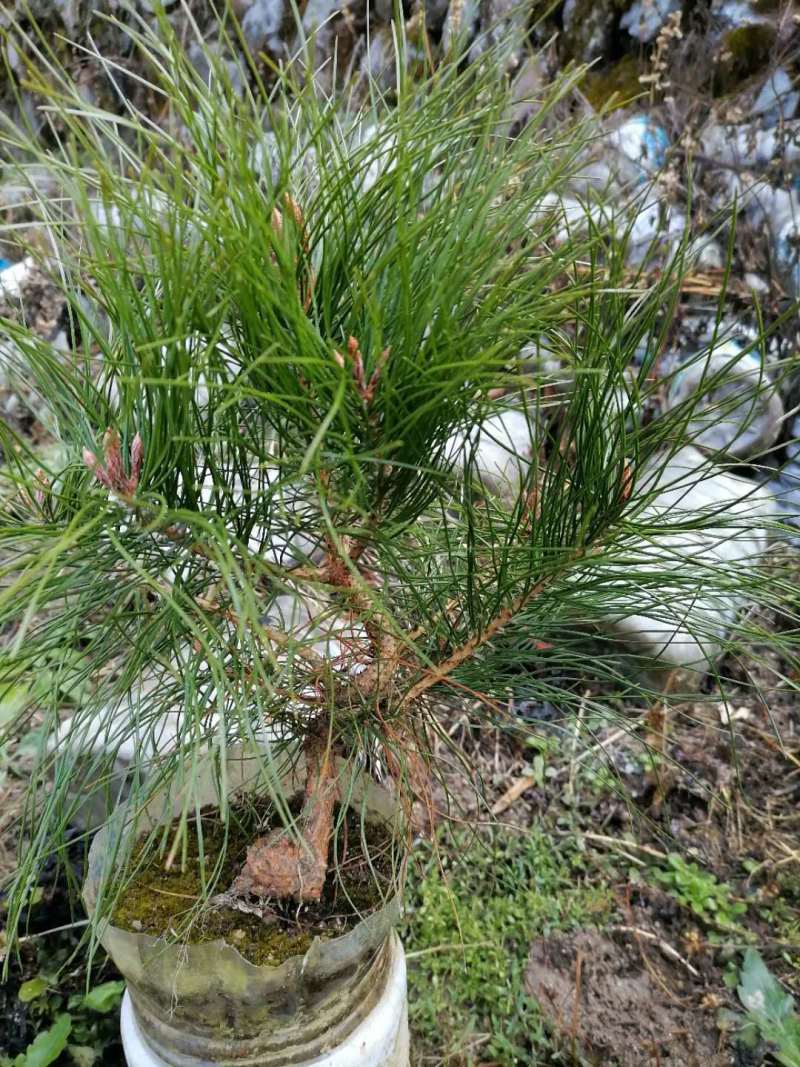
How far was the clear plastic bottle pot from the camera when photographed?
1.81ft

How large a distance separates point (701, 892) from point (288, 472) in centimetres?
95

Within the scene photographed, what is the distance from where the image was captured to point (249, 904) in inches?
23.9

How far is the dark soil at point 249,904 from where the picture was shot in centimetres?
59

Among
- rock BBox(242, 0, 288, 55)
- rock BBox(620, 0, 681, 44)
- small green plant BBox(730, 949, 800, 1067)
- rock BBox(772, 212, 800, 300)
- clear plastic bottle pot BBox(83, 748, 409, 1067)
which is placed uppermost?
rock BBox(242, 0, 288, 55)

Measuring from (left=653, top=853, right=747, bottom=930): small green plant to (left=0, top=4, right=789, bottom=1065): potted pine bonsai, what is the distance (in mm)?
607

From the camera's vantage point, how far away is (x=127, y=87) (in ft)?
10.00

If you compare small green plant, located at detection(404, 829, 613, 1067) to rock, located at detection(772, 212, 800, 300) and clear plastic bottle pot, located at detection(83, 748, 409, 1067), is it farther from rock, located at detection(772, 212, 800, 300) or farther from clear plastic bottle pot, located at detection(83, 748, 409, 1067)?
rock, located at detection(772, 212, 800, 300)

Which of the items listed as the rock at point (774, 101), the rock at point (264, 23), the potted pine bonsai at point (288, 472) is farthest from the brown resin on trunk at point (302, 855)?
Result: the rock at point (264, 23)

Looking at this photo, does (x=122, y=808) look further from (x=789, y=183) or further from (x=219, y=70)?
(x=789, y=183)

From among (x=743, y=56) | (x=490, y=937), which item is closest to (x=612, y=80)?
(x=743, y=56)

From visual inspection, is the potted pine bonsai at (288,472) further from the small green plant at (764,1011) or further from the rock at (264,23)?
the rock at (264,23)

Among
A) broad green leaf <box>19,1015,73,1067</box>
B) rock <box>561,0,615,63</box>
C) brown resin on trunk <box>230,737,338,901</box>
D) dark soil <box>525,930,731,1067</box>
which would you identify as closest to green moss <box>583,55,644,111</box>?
rock <box>561,0,615,63</box>

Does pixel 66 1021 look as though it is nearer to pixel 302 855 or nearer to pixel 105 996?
pixel 105 996

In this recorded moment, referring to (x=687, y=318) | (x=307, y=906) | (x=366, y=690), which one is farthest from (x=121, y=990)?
(x=687, y=318)
